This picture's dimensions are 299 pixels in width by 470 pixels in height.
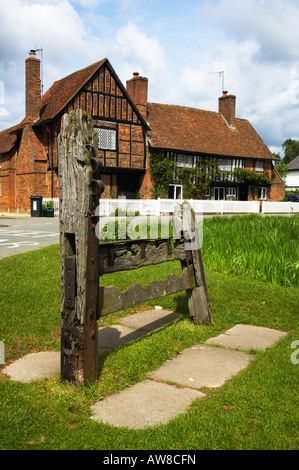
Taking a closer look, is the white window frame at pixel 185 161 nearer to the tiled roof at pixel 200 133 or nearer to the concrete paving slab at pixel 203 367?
the tiled roof at pixel 200 133

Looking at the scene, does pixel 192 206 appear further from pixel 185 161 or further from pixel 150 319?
pixel 150 319

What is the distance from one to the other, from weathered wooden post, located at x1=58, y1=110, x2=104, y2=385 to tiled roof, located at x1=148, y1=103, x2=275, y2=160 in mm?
26572

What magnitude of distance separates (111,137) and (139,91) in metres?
4.71

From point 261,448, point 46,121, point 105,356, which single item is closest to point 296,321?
point 105,356

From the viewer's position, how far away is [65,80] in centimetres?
2872

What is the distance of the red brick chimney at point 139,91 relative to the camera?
29328 millimetres

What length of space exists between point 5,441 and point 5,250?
741 centimetres

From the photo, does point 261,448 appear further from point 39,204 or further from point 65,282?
point 39,204

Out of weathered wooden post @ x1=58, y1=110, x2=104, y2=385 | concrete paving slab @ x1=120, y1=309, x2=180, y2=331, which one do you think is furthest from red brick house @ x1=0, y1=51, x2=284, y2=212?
weathered wooden post @ x1=58, y1=110, x2=104, y2=385

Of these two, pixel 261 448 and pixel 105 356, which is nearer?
pixel 261 448

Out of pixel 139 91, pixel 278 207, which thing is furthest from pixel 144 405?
pixel 278 207

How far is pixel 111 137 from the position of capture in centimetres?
2709

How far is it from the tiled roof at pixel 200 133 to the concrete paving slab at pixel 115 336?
25.4 meters

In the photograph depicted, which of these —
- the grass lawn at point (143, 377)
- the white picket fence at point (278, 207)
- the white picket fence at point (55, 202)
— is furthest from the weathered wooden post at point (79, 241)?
the white picket fence at point (278, 207)
